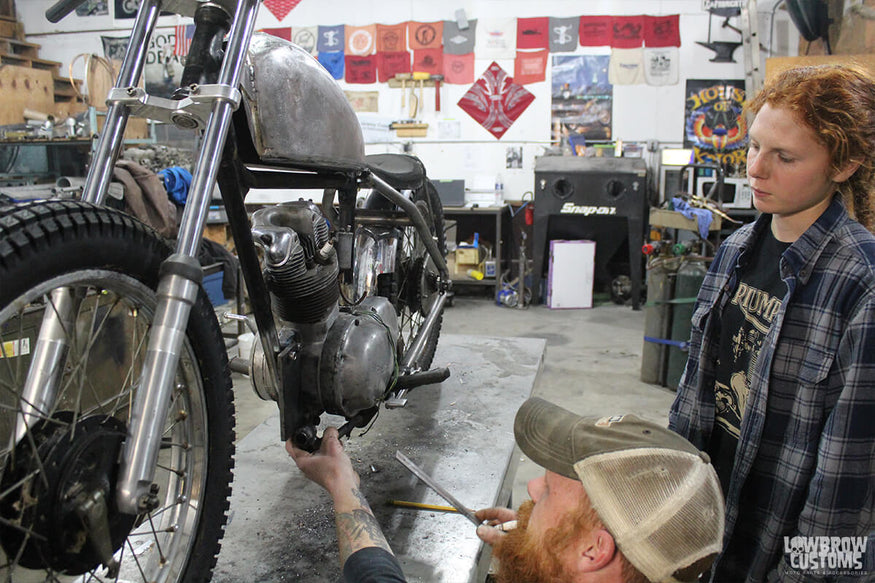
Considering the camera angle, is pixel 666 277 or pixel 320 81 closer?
pixel 320 81

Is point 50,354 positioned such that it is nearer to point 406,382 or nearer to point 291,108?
point 291,108

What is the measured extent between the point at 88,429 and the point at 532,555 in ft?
2.21

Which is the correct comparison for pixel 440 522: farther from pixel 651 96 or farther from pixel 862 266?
pixel 651 96

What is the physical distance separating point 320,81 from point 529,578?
1.11 m

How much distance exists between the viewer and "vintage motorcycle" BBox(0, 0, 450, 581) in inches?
34.9

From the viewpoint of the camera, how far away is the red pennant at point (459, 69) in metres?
6.52

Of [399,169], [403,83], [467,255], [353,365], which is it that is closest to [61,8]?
[353,365]

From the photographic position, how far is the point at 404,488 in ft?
5.94

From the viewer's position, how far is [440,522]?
163 centimetres

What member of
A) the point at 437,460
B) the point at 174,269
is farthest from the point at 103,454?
the point at 437,460

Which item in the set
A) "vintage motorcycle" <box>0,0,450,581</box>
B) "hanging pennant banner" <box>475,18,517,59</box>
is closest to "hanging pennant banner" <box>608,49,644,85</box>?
"hanging pennant banner" <box>475,18,517,59</box>

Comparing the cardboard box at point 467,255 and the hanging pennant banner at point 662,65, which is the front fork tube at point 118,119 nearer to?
the cardboard box at point 467,255

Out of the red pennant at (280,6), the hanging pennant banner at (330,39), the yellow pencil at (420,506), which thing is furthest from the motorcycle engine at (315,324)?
the red pennant at (280,6)

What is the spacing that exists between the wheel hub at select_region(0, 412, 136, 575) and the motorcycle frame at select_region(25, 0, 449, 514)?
5 centimetres
